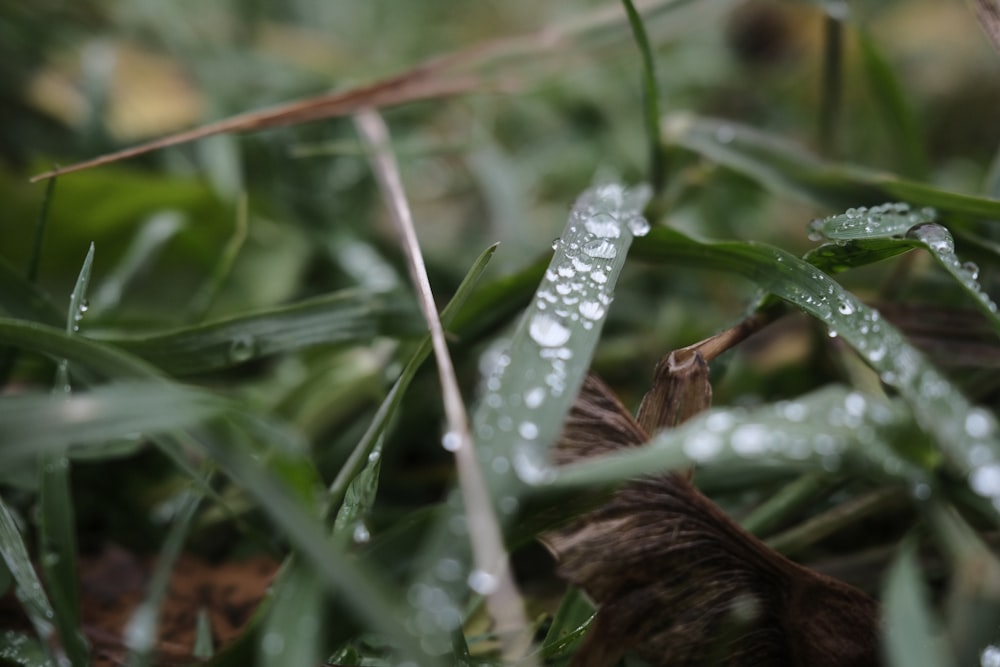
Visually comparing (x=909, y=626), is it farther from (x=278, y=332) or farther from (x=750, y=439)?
(x=278, y=332)

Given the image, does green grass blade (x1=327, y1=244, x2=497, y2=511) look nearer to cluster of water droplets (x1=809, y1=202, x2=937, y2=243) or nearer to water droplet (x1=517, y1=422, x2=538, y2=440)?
water droplet (x1=517, y1=422, x2=538, y2=440)

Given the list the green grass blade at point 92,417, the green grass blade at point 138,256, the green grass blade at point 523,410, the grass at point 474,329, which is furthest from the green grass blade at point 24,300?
the green grass blade at point 523,410

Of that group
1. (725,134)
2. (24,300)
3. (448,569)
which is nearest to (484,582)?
(448,569)

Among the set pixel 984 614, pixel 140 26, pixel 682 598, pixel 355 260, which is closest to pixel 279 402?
pixel 355 260

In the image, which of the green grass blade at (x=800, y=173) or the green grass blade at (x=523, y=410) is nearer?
the green grass blade at (x=523, y=410)

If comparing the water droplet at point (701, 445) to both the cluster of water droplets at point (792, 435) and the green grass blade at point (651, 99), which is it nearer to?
the cluster of water droplets at point (792, 435)

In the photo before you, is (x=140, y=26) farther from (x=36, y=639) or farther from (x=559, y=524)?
(x=559, y=524)
